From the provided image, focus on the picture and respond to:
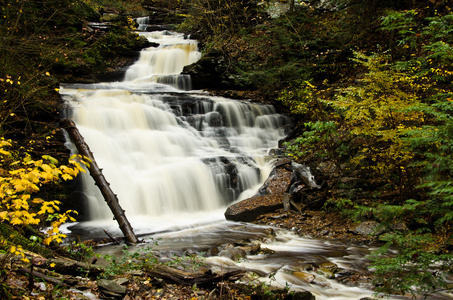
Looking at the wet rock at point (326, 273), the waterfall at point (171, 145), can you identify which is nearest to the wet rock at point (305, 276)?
the wet rock at point (326, 273)

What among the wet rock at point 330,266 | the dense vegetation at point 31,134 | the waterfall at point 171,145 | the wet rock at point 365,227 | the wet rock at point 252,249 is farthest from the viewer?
the waterfall at point 171,145

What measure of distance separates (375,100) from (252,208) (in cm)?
409

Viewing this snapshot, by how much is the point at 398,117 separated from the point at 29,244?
6.83 meters

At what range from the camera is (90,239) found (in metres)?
6.72

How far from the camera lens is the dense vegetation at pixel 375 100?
130 inches

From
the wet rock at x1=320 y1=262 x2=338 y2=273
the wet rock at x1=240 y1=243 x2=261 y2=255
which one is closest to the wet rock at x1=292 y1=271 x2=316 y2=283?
the wet rock at x1=320 y1=262 x2=338 y2=273

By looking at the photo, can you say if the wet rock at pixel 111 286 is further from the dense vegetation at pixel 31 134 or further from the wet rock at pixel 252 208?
the wet rock at pixel 252 208

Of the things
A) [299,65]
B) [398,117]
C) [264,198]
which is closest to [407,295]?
[398,117]

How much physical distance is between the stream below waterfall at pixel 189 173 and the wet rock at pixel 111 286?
7.49 ft

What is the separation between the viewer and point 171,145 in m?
11.0

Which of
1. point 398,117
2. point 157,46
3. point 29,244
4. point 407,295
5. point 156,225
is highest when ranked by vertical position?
point 157,46

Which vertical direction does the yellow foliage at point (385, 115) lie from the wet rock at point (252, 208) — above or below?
above

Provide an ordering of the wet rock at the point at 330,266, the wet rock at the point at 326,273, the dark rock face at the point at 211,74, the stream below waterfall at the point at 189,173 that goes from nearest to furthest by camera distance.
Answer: the wet rock at the point at 326,273
the wet rock at the point at 330,266
the stream below waterfall at the point at 189,173
the dark rock face at the point at 211,74

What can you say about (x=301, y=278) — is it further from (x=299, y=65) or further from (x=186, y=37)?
(x=186, y=37)
